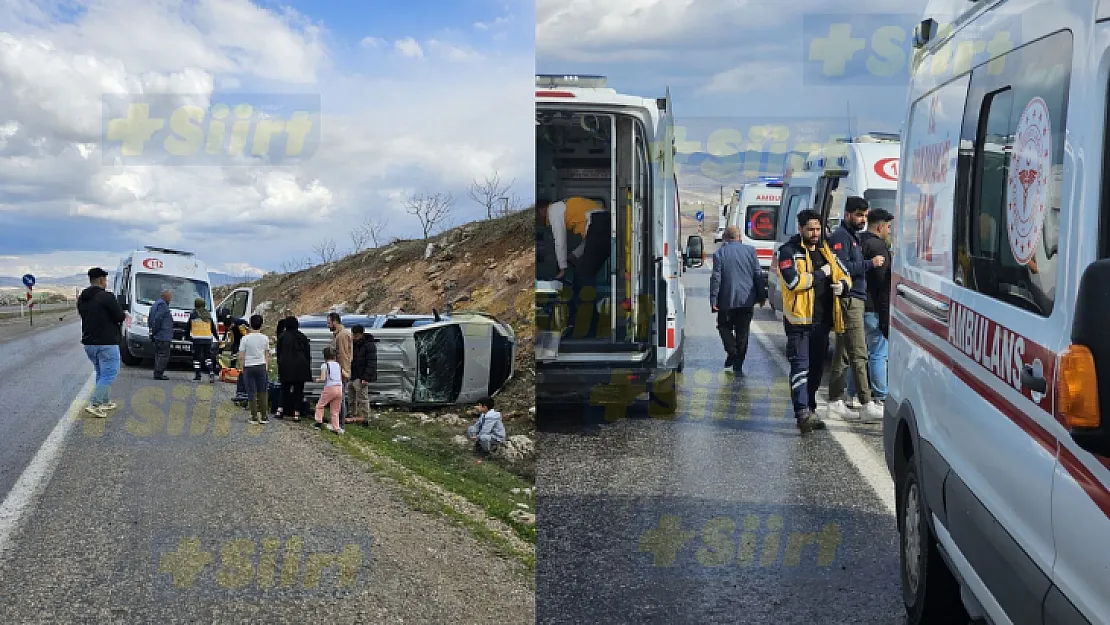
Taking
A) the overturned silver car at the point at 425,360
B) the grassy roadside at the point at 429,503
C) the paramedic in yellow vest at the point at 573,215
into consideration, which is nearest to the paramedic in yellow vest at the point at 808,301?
the paramedic in yellow vest at the point at 573,215

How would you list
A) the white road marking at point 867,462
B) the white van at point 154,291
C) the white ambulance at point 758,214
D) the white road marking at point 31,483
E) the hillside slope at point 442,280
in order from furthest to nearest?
the hillside slope at point 442,280, the white ambulance at point 758,214, the white van at point 154,291, the white road marking at point 31,483, the white road marking at point 867,462

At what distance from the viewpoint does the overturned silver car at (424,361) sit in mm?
15203

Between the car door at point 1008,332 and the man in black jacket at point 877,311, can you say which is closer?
the car door at point 1008,332

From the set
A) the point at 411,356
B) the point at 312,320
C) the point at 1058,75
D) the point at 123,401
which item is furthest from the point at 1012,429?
the point at 312,320

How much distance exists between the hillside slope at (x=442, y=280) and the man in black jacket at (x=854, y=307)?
9257 millimetres

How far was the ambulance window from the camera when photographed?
2957 millimetres

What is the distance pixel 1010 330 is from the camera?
3234 millimetres

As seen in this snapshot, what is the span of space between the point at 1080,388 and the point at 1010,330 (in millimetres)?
984

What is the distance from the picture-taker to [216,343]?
1964cm

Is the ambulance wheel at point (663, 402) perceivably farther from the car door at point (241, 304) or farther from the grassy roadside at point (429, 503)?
the car door at point (241, 304)

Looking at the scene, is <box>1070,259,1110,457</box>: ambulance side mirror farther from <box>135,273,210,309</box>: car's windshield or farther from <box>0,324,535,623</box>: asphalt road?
<box>135,273,210,309</box>: car's windshield

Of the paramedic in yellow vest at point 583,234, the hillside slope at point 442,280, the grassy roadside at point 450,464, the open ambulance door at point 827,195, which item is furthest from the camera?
the hillside slope at point 442,280

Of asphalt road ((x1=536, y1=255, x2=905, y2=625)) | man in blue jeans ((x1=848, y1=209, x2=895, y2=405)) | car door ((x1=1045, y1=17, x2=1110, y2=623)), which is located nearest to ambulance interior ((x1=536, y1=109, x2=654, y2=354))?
asphalt road ((x1=536, y1=255, x2=905, y2=625))

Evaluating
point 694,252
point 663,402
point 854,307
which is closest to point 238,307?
point 694,252
